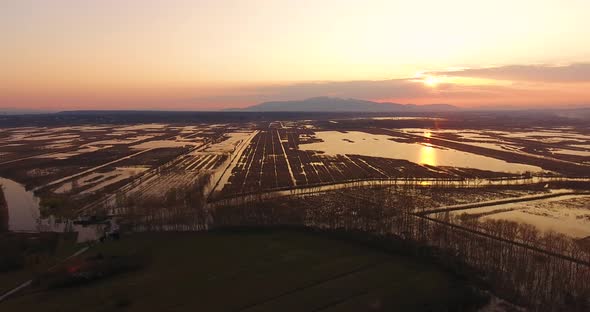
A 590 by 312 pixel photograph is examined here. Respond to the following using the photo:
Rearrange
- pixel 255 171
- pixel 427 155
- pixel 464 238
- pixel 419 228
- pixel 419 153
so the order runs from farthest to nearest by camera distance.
Result: pixel 419 153 < pixel 427 155 < pixel 255 171 < pixel 419 228 < pixel 464 238

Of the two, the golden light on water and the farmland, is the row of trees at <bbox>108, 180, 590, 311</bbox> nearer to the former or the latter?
the farmland

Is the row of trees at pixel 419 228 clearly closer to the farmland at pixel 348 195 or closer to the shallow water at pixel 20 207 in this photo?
the farmland at pixel 348 195

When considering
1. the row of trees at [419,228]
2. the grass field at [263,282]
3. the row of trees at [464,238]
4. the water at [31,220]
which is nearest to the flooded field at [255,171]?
the water at [31,220]

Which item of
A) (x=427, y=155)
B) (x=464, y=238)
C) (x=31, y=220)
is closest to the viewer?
(x=464, y=238)

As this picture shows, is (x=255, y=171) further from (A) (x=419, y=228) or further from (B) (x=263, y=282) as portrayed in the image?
(B) (x=263, y=282)

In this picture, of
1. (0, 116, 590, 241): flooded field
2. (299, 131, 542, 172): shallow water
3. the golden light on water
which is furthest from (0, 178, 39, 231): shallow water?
the golden light on water

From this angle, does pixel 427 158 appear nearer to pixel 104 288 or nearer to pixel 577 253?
pixel 577 253

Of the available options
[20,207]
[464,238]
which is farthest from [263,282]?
[20,207]

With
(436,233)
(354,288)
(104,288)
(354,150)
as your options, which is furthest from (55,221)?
(354,150)
